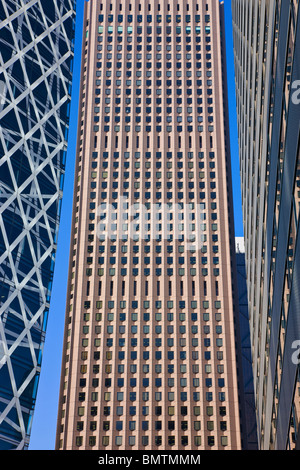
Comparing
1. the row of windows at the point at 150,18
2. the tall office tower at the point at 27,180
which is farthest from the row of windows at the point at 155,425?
the row of windows at the point at 150,18

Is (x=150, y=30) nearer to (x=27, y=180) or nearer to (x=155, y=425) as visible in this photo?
(x=27, y=180)

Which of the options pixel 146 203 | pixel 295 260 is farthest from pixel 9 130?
pixel 295 260

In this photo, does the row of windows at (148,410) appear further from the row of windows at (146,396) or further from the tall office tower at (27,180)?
the tall office tower at (27,180)

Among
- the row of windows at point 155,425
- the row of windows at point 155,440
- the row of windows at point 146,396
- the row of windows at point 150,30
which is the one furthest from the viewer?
the row of windows at point 150,30

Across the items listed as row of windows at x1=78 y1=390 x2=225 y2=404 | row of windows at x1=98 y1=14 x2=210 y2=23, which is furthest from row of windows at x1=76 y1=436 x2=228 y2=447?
row of windows at x1=98 y1=14 x2=210 y2=23

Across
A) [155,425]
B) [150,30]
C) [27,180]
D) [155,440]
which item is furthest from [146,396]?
[150,30]
